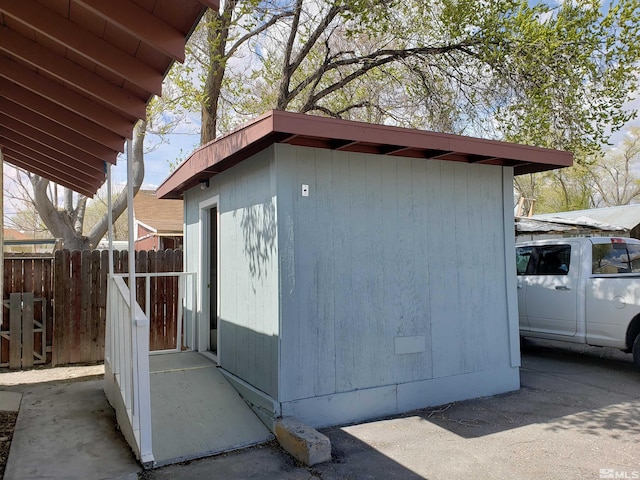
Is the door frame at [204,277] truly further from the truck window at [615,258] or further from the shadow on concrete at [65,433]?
the truck window at [615,258]

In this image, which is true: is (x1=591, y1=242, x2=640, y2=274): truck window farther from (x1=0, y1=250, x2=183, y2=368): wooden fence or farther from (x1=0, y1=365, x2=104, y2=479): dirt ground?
(x1=0, y1=250, x2=183, y2=368): wooden fence

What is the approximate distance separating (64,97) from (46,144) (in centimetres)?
143

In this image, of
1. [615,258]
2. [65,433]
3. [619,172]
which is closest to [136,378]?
[65,433]

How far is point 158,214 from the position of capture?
17.8 metres

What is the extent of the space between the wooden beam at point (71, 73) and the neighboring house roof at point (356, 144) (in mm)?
1034

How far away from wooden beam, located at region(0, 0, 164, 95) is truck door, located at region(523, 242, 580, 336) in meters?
5.77

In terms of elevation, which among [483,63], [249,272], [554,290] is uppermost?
[483,63]

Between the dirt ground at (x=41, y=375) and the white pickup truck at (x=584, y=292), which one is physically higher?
the white pickup truck at (x=584, y=292)

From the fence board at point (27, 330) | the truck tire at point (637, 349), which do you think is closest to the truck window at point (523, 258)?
the truck tire at point (637, 349)

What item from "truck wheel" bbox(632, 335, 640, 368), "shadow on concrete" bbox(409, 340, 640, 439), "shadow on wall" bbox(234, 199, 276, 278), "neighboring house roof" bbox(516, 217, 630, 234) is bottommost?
"shadow on concrete" bbox(409, 340, 640, 439)

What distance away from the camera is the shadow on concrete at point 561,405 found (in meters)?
4.36

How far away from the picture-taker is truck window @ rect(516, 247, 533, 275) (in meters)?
7.33

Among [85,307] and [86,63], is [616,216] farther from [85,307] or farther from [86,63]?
[86,63]

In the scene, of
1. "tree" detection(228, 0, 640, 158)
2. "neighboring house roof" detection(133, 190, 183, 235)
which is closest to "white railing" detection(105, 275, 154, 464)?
"tree" detection(228, 0, 640, 158)
